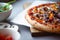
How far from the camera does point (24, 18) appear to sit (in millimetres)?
834

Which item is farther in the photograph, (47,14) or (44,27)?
(47,14)

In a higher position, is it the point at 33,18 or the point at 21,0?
the point at 21,0

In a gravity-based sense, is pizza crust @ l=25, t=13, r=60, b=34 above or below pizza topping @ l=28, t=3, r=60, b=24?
below

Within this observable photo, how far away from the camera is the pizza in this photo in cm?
70

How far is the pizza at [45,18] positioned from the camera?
70cm

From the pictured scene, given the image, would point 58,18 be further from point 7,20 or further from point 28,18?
point 7,20

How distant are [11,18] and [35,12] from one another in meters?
0.14

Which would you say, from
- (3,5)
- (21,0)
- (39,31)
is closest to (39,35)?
(39,31)

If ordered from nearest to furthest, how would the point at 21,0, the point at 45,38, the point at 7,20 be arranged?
the point at 45,38, the point at 7,20, the point at 21,0

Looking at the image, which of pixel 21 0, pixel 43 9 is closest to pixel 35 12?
pixel 43 9

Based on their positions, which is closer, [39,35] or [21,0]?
[39,35]

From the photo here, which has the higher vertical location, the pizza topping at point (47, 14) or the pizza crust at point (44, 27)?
the pizza topping at point (47, 14)

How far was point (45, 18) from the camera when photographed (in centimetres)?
78

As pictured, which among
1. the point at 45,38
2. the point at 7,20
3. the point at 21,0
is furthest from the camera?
the point at 21,0
